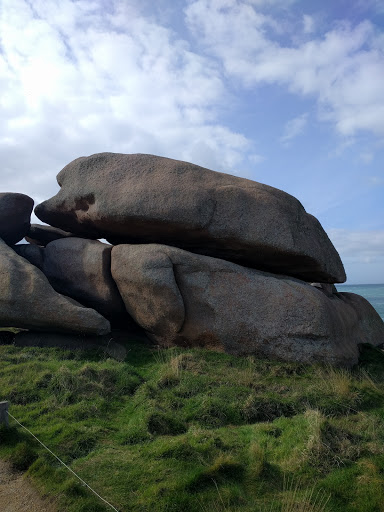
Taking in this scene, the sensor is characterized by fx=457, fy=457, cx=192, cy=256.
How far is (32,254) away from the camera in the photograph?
49.5 feet

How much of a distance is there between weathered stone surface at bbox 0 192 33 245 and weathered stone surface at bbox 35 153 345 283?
1.64 m

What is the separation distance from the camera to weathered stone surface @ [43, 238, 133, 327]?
13.8 meters

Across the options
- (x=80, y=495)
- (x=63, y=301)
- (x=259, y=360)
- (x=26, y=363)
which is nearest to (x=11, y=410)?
(x=26, y=363)

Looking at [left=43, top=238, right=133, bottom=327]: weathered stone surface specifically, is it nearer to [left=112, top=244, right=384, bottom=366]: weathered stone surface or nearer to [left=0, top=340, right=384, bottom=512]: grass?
[left=112, top=244, right=384, bottom=366]: weathered stone surface

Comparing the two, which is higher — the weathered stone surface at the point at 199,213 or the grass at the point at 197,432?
the weathered stone surface at the point at 199,213

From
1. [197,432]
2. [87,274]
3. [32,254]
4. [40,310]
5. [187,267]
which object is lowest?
[197,432]

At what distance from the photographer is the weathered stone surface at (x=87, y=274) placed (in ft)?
45.2

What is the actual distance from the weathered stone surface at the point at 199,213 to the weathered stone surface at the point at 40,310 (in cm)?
302

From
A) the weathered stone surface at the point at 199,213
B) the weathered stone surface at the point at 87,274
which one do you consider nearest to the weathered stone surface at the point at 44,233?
the weathered stone surface at the point at 87,274

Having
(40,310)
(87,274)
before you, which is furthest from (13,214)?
(40,310)

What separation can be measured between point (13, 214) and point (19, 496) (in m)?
11.4

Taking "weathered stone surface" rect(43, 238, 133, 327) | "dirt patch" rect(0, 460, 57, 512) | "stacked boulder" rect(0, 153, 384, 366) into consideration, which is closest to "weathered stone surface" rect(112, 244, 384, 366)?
"stacked boulder" rect(0, 153, 384, 366)

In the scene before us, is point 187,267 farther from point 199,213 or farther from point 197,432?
point 197,432

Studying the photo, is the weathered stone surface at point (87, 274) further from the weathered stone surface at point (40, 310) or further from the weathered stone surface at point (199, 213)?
the weathered stone surface at point (40, 310)
